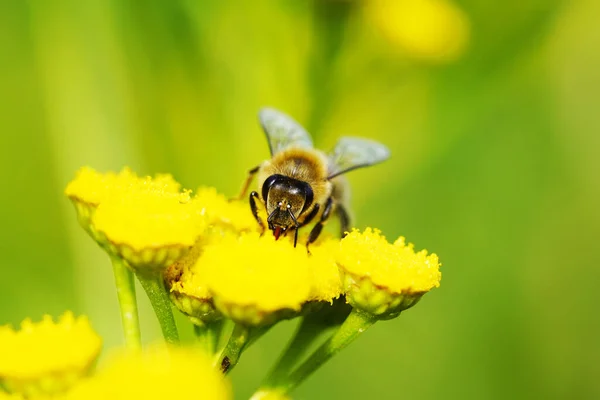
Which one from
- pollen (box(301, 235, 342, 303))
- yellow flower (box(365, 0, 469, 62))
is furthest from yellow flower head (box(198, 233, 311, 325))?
yellow flower (box(365, 0, 469, 62))

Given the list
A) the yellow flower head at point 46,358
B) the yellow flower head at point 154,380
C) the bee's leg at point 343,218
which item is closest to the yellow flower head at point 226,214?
the bee's leg at point 343,218

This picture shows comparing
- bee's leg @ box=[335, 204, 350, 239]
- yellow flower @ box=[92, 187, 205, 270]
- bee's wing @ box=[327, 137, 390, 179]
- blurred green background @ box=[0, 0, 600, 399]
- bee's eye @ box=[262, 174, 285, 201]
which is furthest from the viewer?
blurred green background @ box=[0, 0, 600, 399]

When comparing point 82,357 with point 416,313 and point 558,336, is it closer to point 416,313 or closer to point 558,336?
point 416,313

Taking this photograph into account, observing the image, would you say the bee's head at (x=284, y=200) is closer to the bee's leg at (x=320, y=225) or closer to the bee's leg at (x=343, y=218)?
the bee's leg at (x=320, y=225)

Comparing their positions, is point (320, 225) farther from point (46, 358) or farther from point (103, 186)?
point (46, 358)

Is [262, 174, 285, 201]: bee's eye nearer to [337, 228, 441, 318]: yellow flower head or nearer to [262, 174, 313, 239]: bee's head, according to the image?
[262, 174, 313, 239]: bee's head

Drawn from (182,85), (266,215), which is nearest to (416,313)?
(182,85)
